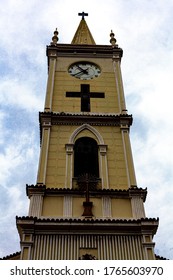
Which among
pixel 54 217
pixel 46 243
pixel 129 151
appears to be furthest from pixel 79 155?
pixel 46 243

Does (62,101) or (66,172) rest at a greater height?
(62,101)

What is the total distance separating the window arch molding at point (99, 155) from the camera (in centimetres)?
1703

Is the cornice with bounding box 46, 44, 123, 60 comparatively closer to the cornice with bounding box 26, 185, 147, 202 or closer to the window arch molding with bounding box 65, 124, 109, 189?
the window arch molding with bounding box 65, 124, 109, 189

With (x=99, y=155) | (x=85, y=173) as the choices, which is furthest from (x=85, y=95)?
(x=85, y=173)

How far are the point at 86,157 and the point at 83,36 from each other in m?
13.8

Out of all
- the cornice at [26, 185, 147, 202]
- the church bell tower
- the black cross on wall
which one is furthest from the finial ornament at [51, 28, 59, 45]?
the cornice at [26, 185, 147, 202]

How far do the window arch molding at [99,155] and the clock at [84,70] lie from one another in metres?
4.70

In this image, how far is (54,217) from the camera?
50.2 ft

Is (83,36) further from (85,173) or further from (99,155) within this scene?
(85,173)

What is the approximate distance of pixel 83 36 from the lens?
29438 mm

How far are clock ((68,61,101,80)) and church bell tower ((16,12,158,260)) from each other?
0.19ft

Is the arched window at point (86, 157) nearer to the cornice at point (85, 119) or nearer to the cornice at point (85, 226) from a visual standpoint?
the cornice at point (85, 119)

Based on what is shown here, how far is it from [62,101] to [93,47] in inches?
225

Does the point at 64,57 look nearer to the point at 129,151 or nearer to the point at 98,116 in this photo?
the point at 98,116
